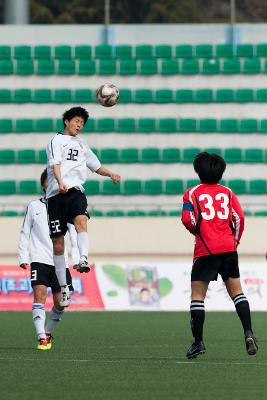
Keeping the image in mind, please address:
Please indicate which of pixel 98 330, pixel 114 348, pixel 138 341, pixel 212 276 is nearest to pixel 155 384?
pixel 212 276

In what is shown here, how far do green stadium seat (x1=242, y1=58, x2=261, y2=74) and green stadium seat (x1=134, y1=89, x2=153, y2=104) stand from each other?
2307 millimetres

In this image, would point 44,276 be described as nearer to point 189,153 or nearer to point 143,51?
point 189,153

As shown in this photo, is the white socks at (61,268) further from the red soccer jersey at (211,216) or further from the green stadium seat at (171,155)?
the green stadium seat at (171,155)

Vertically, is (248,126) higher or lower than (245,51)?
lower

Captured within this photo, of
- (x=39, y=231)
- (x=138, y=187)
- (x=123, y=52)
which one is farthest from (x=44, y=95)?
(x=39, y=231)

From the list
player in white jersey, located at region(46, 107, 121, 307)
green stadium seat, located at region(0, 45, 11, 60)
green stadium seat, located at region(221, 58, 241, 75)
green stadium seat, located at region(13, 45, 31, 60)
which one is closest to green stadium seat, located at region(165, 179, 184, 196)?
green stadium seat, located at region(221, 58, 241, 75)

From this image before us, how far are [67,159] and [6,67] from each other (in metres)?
18.2

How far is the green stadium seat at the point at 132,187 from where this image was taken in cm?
2820

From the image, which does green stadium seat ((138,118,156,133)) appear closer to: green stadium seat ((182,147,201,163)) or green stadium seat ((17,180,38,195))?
green stadium seat ((182,147,201,163))

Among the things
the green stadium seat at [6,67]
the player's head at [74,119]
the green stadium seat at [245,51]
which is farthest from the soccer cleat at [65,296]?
the green stadium seat at [245,51]

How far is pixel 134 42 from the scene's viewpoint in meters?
29.3

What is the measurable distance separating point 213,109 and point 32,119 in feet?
14.2

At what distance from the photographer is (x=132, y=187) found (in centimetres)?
2822

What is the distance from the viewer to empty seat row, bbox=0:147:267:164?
28312mm
